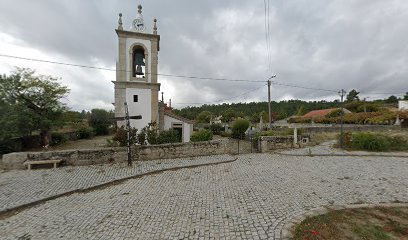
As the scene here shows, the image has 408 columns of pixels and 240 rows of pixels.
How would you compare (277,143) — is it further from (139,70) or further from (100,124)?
(100,124)

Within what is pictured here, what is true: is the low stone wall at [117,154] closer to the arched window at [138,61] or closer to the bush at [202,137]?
the bush at [202,137]

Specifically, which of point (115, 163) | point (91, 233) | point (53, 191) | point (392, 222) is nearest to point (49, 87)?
point (115, 163)

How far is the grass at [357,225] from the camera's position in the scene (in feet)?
10.4

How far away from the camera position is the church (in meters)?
12.9

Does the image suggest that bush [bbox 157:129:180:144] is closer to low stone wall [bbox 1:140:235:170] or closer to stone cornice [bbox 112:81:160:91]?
low stone wall [bbox 1:140:235:170]

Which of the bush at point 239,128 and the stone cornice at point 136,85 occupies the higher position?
the stone cornice at point 136,85

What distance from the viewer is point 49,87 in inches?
590

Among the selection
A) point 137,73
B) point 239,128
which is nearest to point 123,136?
point 137,73

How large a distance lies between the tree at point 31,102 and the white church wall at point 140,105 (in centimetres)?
631

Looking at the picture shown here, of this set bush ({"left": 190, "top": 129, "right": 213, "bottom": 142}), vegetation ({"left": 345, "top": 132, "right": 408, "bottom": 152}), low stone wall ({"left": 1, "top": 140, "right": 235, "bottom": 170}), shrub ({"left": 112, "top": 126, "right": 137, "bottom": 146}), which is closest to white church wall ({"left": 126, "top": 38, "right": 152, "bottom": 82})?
shrub ({"left": 112, "top": 126, "right": 137, "bottom": 146})

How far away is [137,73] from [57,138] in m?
12.0

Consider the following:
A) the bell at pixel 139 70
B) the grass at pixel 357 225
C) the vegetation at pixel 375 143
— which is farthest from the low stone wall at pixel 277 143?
the bell at pixel 139 70

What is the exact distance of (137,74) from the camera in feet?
46.5

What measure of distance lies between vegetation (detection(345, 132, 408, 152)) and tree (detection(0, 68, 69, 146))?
71.6ft
